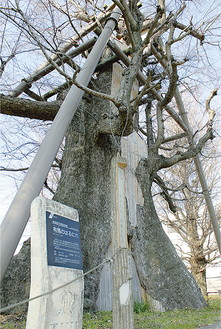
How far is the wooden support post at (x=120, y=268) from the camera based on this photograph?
3.13 meters

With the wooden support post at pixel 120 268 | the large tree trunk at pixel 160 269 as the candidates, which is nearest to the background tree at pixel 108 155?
the large tree trunk at pixel 160 269

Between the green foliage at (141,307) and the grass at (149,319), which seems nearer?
the grass at (149,319)

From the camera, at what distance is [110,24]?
19.4 ft

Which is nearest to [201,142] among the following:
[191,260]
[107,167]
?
[107,167]

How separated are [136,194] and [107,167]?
4.38 feet

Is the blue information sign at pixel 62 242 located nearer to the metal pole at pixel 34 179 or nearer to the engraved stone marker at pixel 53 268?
the engraved stone marker at pixel 53 268

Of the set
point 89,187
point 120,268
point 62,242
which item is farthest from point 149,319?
point 62,242

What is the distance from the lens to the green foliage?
593 centimetres

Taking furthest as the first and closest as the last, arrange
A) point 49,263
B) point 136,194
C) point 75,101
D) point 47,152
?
point 136,194, point 75,101, point 47,152, point 49,263

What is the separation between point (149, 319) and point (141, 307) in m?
0.94

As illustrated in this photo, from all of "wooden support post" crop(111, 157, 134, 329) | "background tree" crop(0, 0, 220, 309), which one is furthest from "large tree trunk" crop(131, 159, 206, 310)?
"wooden support post" crop(111, 157, 134, 329)

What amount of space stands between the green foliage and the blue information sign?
11.0 ft

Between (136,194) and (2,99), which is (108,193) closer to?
(136,194)

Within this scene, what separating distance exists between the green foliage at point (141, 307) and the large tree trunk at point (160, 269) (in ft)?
0.86
